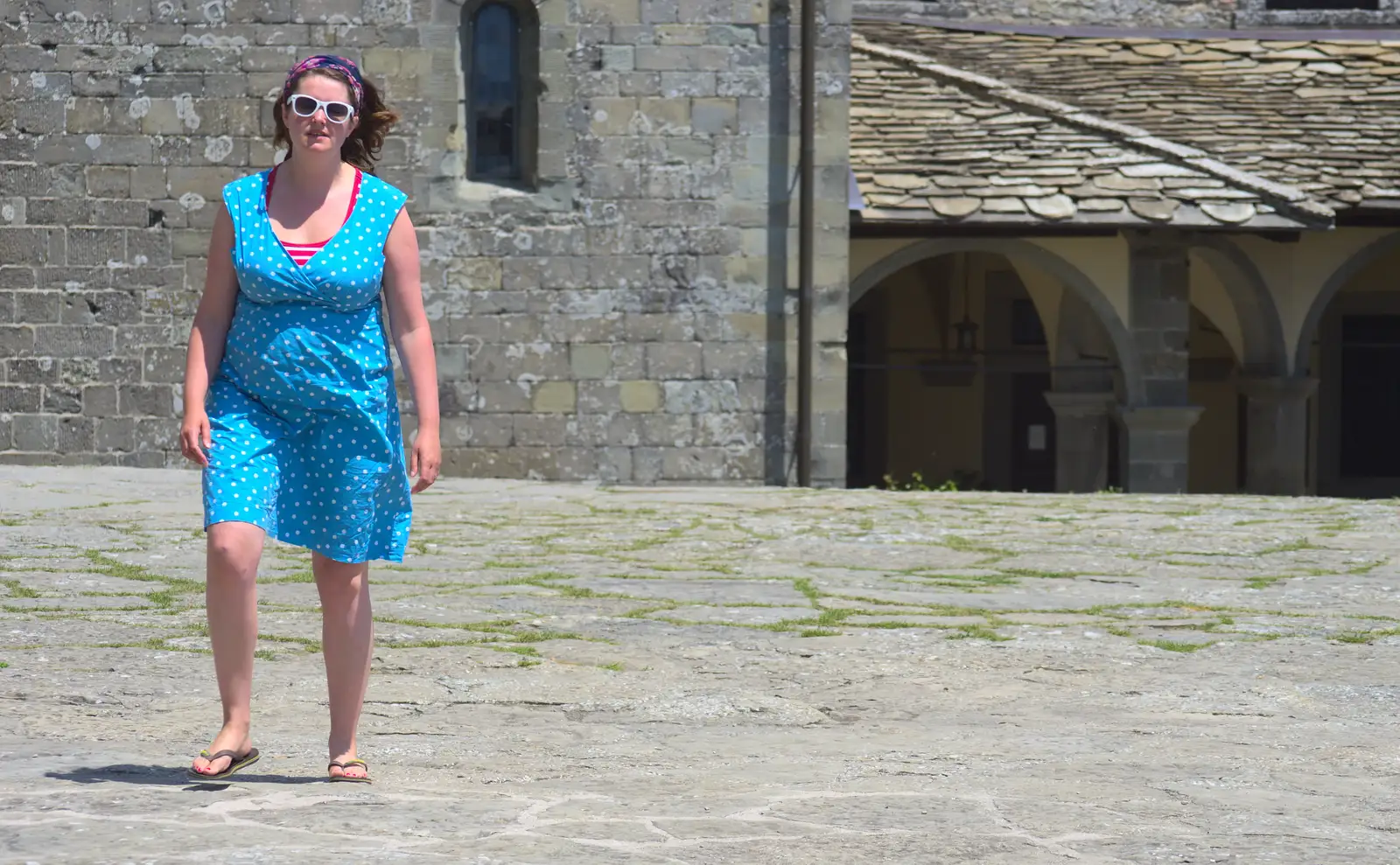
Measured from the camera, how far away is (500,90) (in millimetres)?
12734

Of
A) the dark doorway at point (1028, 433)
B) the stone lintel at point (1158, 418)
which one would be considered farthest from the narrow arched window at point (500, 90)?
the dark doorway at point (1028, 433)

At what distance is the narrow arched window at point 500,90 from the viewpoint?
12.7m

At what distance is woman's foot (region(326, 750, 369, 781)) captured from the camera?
11.9 ft

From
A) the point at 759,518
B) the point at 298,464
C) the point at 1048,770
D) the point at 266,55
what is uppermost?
the point at 266,55

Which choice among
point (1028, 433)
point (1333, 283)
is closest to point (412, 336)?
point (1333, 283)

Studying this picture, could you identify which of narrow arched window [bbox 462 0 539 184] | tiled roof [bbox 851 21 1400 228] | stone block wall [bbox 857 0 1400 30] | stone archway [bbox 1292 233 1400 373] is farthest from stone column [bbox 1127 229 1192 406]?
narrow arched window [bbox 462 0 539 184]

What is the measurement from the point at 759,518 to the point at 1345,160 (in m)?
7.31

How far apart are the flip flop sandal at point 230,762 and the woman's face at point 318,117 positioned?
3.65 feet

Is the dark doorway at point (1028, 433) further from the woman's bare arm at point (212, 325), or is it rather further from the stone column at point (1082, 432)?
the woman's bare arm at point (212, 325)

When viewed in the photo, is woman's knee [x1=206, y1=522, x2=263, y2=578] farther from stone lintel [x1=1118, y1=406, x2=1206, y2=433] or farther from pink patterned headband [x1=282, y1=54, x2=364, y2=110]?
stone lintel [x1=1118, y1=406, x2=1206, y2=433]

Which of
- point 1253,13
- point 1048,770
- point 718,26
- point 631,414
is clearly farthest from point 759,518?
point 1253,13

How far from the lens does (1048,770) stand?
3916mm

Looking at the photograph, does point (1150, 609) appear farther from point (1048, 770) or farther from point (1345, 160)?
point (1345, 160)

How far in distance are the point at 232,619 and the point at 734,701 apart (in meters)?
1.46
